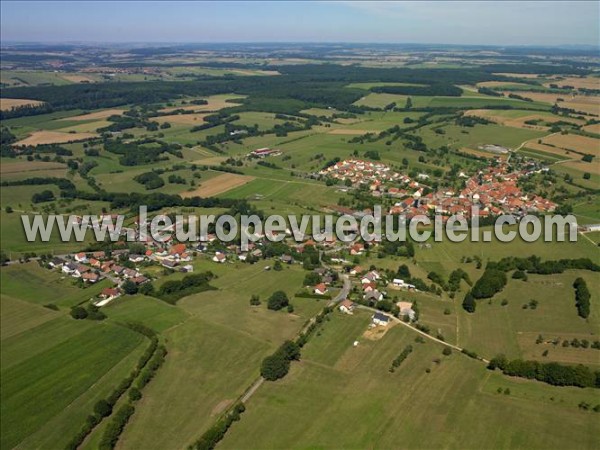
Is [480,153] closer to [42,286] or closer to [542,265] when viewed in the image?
[542,265]

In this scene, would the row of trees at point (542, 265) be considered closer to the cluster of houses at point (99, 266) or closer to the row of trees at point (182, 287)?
the row of trees at point (182, 287)

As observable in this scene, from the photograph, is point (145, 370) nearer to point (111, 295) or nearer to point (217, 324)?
point (217, 324)

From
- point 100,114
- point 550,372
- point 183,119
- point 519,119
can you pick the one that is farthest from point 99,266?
point 519,119

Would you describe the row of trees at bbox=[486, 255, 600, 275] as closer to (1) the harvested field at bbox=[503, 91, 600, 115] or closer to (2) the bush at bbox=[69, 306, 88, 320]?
(2) the bush at bbox=[69, 306, 88, 320]

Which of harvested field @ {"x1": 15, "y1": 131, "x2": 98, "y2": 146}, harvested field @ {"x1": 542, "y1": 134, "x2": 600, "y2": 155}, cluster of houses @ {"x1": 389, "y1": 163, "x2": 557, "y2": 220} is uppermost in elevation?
harvested field @ {"x1": 542, "y1": 134, "x2": 600, "y2": 155}

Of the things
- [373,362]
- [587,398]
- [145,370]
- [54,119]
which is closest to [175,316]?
[145,370]

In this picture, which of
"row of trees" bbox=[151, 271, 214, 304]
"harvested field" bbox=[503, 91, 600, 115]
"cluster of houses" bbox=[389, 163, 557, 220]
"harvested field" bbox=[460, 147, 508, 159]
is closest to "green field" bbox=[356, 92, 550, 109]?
"harvested field" bbox=[503, 91, 600, 115]
